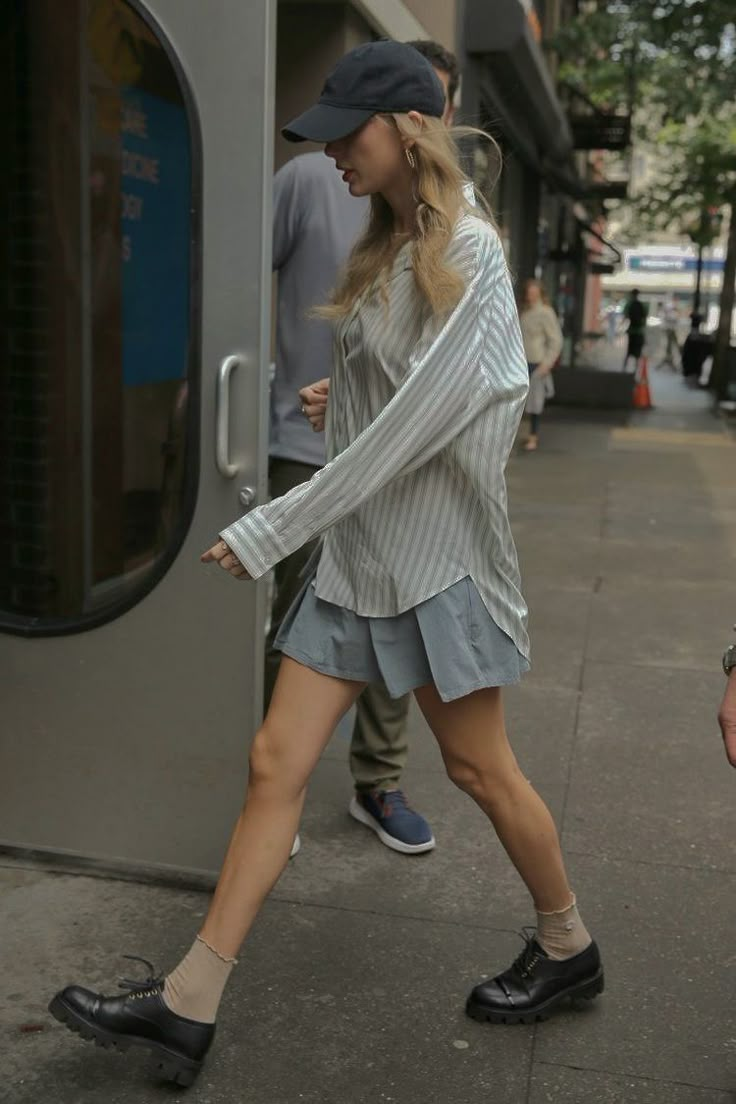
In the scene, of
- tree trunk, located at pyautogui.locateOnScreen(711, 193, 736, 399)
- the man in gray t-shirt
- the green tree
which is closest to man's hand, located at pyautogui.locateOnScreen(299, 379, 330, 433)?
the man in gray t-shirt

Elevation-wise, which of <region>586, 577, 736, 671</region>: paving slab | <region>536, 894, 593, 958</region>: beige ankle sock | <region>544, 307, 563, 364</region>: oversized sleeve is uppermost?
<region>544, 307, 563, 364</region>: oversized sleeve

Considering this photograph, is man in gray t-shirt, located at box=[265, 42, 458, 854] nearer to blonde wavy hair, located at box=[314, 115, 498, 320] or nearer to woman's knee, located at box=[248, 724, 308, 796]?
blonde wavy hair, located at box=[314, 115, 498, 320]

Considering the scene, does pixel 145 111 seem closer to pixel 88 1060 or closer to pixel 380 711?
pixel 380 711

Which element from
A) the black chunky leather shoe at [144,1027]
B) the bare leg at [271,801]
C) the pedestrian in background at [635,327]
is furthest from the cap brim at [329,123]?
the pedestrian in background at [635,327]

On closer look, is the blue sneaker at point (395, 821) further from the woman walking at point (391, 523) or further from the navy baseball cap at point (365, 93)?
the navy baseball cap at point (365, 93)

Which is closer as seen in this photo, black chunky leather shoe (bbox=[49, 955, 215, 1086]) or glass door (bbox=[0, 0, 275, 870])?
black chunky leather shoe (bbox=[49, 955, 215, 1086])

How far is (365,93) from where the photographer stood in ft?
8.73

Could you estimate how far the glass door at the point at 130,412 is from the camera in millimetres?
3275

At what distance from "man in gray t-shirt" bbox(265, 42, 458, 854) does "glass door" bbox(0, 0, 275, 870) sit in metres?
Answer: 0.38

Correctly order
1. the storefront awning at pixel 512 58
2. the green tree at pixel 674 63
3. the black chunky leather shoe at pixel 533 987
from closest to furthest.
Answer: the black chunky leather shoe at pixel 533 987 < the storefront awning at pixel 512 58 < the green tree at pixel 674 63

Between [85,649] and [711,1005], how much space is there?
1.75 m

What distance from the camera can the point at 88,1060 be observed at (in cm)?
288

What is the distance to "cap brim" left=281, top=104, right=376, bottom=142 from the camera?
8.66 ft

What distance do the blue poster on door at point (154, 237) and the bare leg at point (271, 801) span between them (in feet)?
3.42
